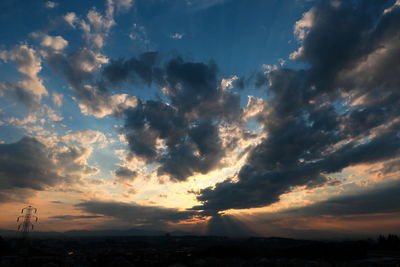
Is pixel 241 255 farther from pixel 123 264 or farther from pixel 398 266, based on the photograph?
pixel 398 266

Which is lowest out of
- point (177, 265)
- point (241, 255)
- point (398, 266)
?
point (241, 255)

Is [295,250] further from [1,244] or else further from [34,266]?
[1,244]

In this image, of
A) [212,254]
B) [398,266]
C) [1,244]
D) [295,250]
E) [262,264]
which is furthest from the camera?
[1,244]

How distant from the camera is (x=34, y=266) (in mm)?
56750

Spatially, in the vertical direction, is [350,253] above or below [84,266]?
above

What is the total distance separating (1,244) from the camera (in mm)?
88188

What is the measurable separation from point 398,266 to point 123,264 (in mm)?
46847

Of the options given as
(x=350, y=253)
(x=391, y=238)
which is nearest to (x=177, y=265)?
(x=350, y=253)

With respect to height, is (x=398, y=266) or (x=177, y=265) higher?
(x=398, y=266)

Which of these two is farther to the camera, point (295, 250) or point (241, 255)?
point (241, 255)

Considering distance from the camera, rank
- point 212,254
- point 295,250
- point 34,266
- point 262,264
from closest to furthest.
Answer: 1. point 262,264
2. point 34,266
3. point 295,250
4. point 212,254

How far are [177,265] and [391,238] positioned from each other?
76.0m

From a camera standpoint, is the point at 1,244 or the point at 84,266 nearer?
the point at 84,266

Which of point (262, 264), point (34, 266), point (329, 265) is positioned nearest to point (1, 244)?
point (34, 266)
